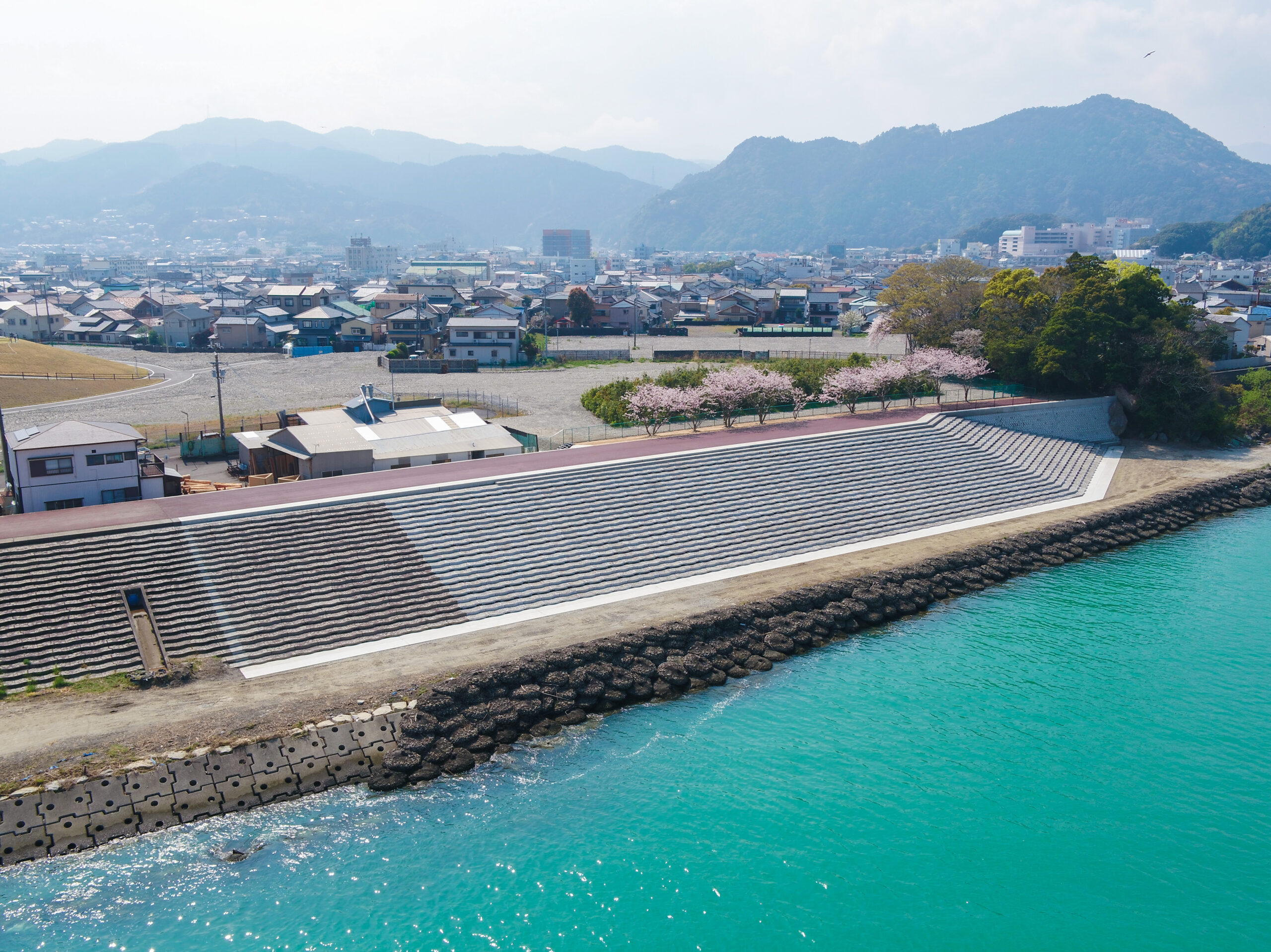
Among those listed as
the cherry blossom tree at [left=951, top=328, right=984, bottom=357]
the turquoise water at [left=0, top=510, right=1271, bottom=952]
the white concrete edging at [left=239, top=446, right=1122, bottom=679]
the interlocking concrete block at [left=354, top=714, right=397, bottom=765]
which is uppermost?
the cherry blossom tree at [left=951, top=328, right=984, bottom=357]

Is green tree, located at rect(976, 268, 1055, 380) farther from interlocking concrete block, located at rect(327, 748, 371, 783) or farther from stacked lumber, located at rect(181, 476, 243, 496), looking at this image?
interlocking concrete block, located at rect(327, 748, 371, 783)

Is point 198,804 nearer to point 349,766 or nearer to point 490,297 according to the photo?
point 349,766

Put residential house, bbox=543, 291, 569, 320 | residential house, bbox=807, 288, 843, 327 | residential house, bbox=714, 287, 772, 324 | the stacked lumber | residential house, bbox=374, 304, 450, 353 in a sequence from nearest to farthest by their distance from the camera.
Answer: the stacked lumber
residential house, bbox=374, 304, 450, 353
residential house, bbox=543, 291, 569, 320
residential house, bbox=714, 287, 772, 324
residential house, bbox=807, 288, 843, 327

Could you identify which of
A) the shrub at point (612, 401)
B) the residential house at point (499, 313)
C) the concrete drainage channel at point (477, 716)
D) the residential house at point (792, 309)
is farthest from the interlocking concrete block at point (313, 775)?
the residential house at point (792, 309)

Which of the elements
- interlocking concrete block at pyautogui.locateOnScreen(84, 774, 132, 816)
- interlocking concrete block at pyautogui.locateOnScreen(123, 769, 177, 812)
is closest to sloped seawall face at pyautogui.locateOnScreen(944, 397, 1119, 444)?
interlocking concrete block at pyautogui.locateOnScreen(123, 769, 177, 812)

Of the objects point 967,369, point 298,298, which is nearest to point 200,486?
point 967,369
